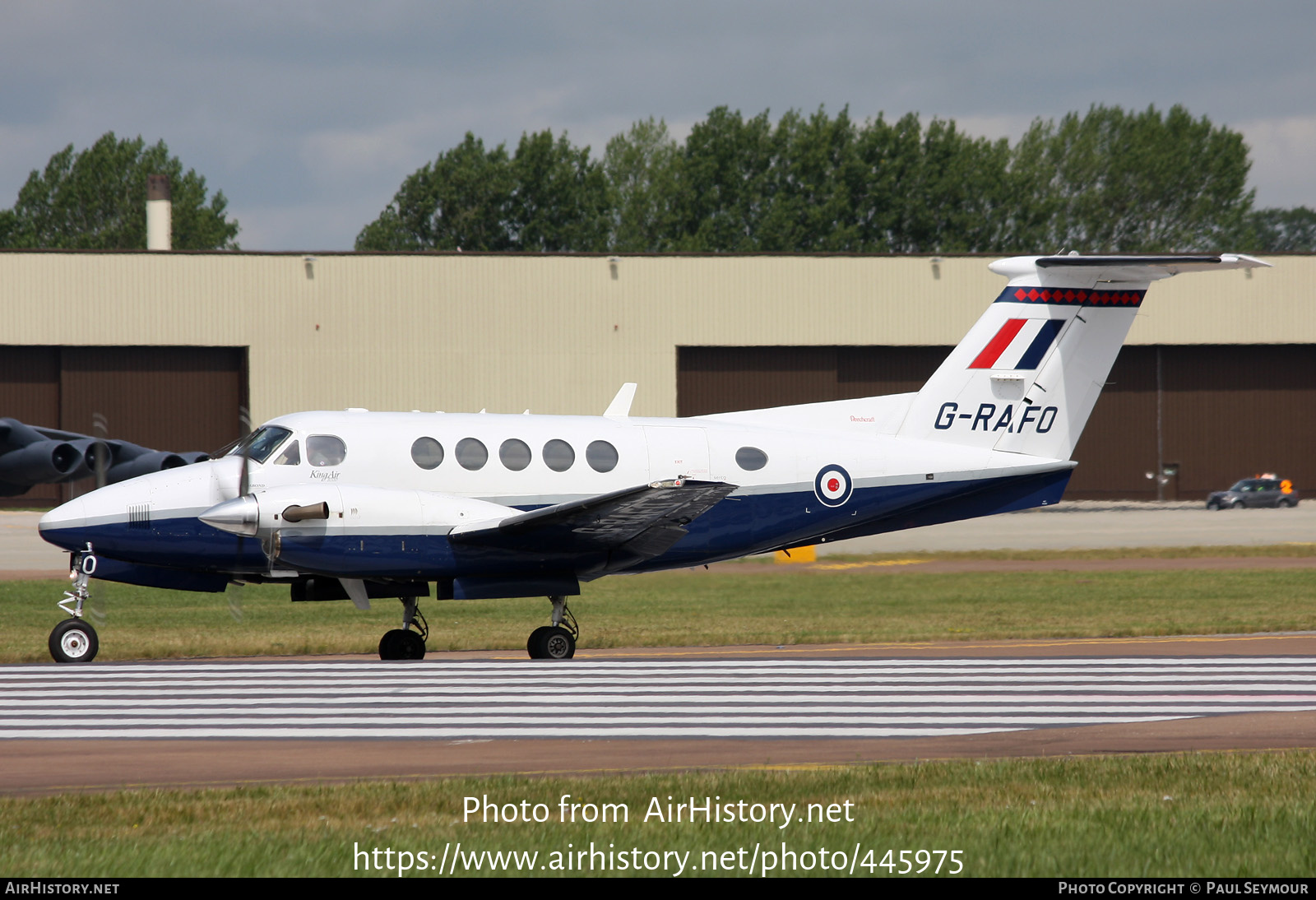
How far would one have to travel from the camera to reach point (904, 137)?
9906 cm

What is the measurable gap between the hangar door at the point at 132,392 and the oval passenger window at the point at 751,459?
3836 centimetres

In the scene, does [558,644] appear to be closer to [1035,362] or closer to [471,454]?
[471,454]

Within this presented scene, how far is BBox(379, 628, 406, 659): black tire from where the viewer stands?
17859 millimetres

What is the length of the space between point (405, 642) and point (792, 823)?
34.3ft

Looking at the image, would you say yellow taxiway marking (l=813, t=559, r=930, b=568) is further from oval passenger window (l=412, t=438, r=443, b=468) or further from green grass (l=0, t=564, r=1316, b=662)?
oval passenger window (l=412, t=438, r=443, b=468)

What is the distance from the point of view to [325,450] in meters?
17.1

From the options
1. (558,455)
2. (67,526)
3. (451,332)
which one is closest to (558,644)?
(558,455)

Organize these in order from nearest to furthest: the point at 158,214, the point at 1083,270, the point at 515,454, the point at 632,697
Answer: the point at 632,697 → the point at 515,454 → the point at 1083,270 → the point at 158,214

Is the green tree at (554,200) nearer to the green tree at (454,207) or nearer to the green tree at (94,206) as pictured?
the green tree at (454,207)

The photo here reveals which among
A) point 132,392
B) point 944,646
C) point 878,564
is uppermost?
point 132,392

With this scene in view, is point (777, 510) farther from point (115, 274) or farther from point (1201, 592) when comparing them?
point (115, 274)

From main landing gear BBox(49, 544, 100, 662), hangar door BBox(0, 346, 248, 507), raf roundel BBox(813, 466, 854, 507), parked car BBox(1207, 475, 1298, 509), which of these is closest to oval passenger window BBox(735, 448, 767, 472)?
raf roundel BBox(813, 466, 854, 507)

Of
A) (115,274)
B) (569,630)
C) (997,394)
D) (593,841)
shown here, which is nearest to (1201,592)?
(997,394)

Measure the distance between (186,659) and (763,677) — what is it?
8.22 m
